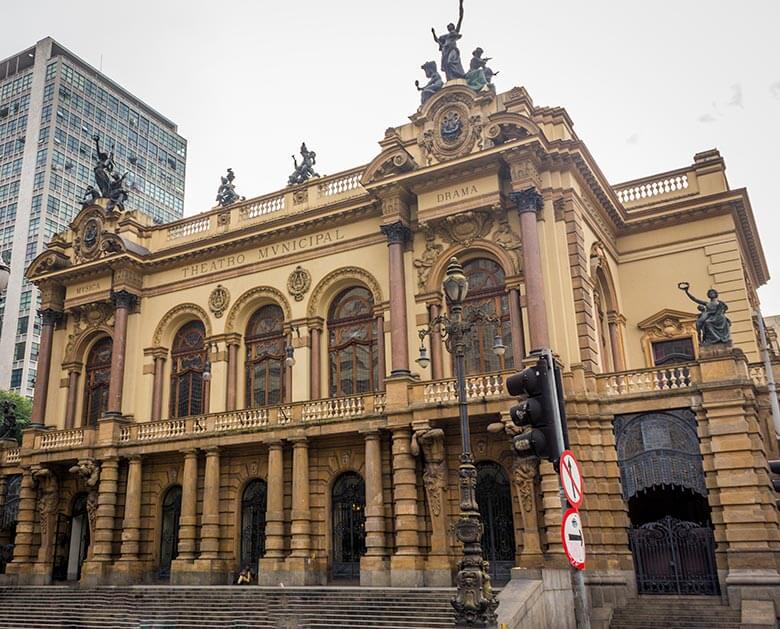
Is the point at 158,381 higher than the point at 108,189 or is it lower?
lower

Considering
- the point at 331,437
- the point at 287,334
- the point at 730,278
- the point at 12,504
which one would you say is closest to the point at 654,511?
the point at 730,278

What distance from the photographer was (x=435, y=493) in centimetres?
2306

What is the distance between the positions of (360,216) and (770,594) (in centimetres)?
1737

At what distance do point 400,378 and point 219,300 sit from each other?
9967mm

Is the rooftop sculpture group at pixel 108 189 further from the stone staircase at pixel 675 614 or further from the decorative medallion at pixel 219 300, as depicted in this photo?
the stone staircase at pixel 675 614

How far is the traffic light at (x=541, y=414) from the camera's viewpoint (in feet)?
24.0

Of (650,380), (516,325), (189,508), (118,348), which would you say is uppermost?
(118,348)

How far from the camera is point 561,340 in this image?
922 inches

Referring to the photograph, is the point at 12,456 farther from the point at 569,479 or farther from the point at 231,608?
the point at 569,479

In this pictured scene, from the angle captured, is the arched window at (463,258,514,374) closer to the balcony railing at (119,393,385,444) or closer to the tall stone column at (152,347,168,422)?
the balcony railing at (119,393,385,444)

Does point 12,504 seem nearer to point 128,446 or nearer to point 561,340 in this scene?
point 128,446

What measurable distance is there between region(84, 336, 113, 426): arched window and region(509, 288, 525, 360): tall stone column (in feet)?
58.2

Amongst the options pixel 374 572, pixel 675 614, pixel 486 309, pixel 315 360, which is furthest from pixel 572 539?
pixel 315 360

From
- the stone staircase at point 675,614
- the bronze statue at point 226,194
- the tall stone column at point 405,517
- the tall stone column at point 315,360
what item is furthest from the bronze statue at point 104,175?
the stone staircase at point 675,614
